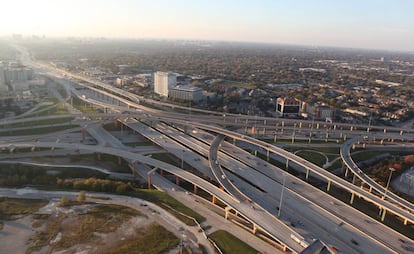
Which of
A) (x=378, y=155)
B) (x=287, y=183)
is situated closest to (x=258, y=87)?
(x=378, y=155)

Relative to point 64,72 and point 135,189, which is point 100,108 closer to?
point 135,189

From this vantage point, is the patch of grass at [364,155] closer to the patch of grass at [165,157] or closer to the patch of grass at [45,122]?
the patch of grass at [165,157]

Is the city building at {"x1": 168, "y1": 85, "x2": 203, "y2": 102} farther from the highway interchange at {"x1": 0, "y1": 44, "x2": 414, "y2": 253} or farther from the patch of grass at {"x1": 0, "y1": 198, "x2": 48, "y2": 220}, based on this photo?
the patch of grass at {"x1": 0, "y1": 198, "x2": 48, "y2": 220}

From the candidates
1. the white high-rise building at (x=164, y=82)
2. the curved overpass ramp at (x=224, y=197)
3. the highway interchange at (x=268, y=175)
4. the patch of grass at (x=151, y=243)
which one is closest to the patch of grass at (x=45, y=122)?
the highway interchange at (x=268, y=175)

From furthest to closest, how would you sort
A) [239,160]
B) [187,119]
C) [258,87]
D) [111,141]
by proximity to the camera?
[258,87], [187,119], [111,141], [239,160]

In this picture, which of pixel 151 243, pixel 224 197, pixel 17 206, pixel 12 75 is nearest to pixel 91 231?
pixel 151 243

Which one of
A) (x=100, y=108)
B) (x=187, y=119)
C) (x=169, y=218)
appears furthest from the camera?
(x=100, y=108)

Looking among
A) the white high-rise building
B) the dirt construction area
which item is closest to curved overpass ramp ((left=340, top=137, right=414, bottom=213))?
the dirt construction area
